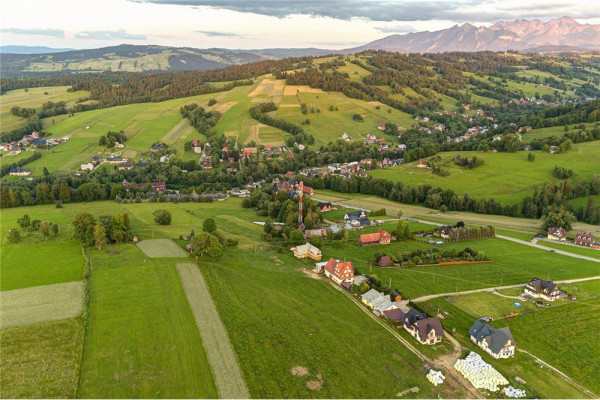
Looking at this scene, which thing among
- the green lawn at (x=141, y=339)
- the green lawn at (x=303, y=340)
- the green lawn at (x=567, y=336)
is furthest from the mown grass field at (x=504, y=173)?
the green lawn at (x=141, y=339)

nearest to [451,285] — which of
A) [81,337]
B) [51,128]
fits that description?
[81,337]

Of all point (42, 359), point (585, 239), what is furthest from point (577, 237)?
point (42, 359)

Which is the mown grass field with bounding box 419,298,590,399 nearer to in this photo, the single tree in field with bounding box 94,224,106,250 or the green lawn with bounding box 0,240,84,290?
the green lawn with bounding box 0,240,84,290

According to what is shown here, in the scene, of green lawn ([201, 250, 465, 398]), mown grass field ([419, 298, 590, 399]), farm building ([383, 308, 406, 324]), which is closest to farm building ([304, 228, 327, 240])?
green lawn ([201, 250, 465, 398])

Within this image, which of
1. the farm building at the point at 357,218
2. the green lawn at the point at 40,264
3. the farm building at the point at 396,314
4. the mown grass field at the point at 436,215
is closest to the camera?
the farm building at the point at 396,314

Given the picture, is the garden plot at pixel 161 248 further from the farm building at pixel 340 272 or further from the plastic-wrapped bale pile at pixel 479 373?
the plastic-wrapped bale pile at pixel 479 373

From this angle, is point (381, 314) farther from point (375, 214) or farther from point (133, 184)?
point (133, 184)
